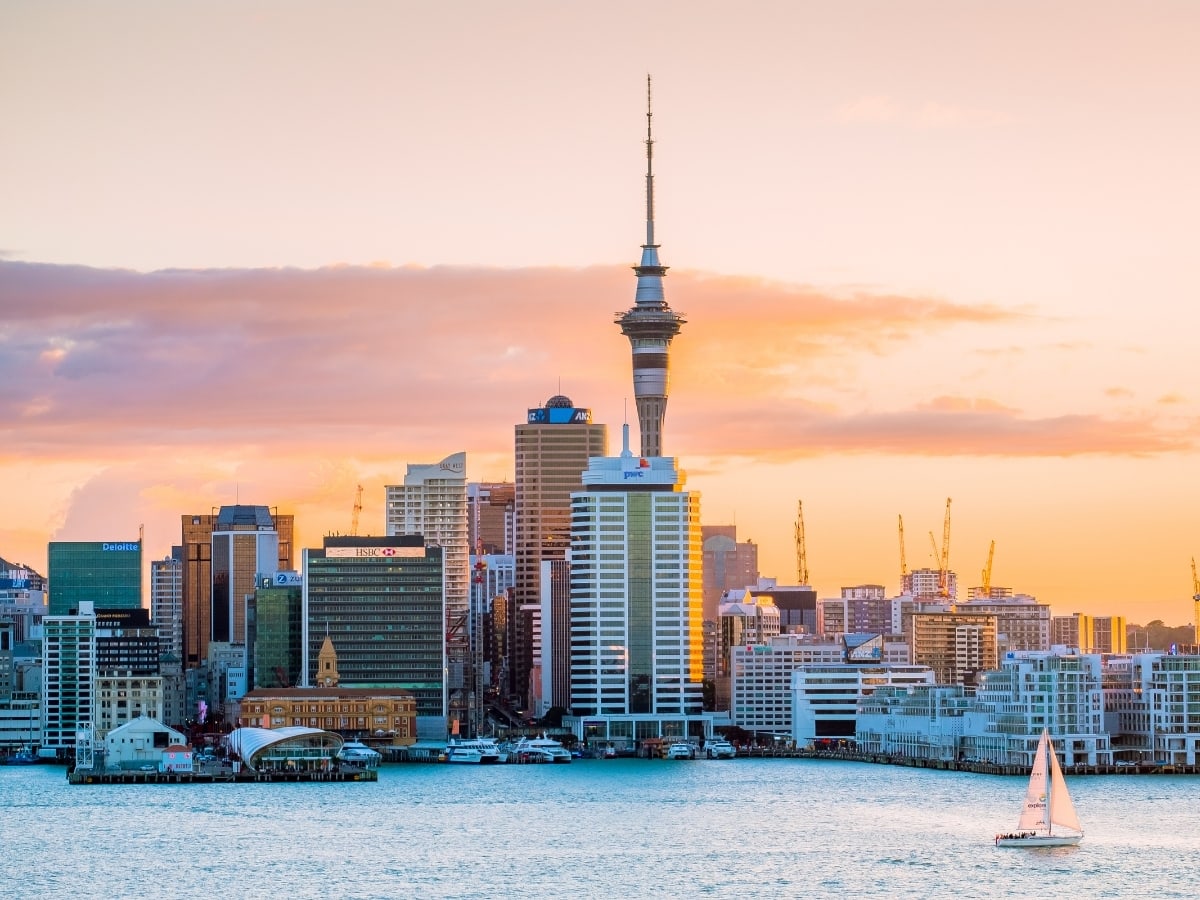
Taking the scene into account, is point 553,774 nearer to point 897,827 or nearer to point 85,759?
point 85,759

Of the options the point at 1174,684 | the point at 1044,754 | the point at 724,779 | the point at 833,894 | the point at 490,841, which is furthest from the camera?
the point at 1174,684

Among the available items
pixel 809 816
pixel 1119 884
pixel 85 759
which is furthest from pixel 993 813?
pixel 85 759

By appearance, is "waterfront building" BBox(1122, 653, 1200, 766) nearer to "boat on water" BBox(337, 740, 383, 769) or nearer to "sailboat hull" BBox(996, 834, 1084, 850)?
"boat on water" BBox(337, 740, 383, 769)

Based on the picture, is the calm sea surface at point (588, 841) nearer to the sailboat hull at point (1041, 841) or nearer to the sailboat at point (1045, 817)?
the sailboat hull at point (1041, 841)

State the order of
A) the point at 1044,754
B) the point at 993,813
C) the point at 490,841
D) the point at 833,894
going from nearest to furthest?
1. the point at 833,894
2. the point at 1044,754
3. the point at 490,841
4. the point at 993,813

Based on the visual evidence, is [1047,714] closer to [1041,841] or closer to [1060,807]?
[1060,807]

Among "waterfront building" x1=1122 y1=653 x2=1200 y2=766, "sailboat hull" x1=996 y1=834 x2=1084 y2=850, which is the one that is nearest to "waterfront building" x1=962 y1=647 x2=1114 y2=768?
"waterfront building" x1=1122 y1=653 x2=1200 y2=766

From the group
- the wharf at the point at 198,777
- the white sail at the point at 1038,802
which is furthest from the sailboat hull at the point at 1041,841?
the wharf at the point at 198,777

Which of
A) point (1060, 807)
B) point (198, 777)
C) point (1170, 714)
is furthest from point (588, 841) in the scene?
point (1170, 714)
